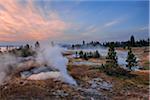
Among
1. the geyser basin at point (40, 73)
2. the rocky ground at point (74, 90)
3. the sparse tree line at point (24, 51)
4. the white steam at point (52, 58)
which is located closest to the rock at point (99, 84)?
the rocky ground at point (74, 90)

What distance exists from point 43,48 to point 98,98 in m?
8.79

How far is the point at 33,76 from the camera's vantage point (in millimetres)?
16938

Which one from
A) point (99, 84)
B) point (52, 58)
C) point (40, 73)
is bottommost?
point (99, 84)

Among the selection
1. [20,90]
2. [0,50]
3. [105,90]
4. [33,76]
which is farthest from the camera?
[0,50]

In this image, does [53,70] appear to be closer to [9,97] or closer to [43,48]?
[43,48]

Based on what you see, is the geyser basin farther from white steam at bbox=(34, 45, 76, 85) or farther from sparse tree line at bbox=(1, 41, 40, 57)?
sparse tree line at bbox=(1, 41, 40, 57)

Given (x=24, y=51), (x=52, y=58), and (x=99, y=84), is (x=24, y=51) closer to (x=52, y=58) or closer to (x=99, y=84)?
(x=52, y=58)

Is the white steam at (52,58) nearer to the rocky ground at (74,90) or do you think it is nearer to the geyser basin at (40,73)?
the geyser basin at (40,73)

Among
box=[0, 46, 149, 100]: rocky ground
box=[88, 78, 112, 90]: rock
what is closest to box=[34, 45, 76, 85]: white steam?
box=[0, 46, 149, 100]: rocky ground

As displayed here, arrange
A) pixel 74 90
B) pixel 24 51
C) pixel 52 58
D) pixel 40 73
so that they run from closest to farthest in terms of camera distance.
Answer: pixel 74 90
pixel 40 73
pixel 52 58
pixel 24 51

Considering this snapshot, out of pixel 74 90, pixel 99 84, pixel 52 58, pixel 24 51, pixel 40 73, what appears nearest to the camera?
pixel 74 90

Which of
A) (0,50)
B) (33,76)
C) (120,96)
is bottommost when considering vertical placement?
(120,96)

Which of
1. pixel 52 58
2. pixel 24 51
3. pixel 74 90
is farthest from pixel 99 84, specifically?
pixel 24 51

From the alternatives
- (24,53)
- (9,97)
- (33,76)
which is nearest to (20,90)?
(9,97)
